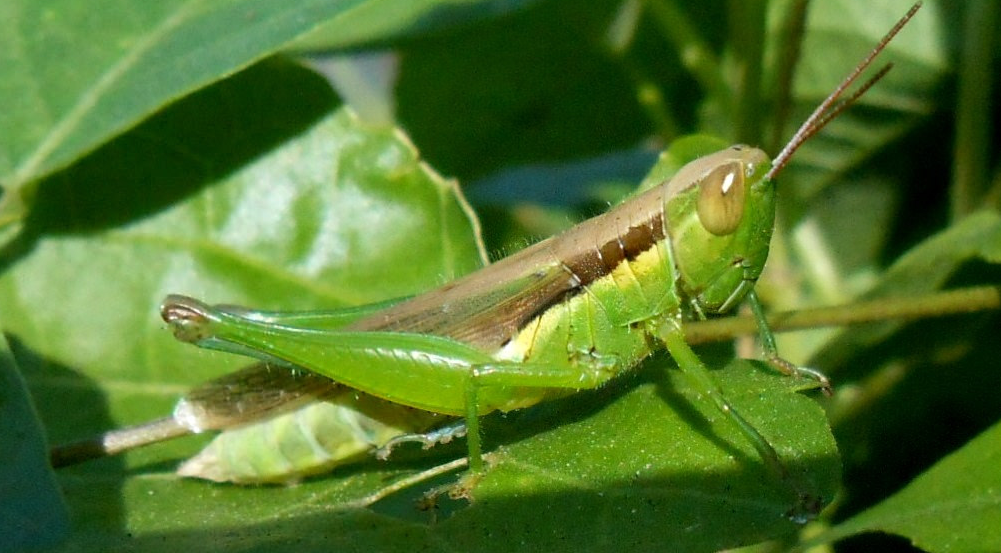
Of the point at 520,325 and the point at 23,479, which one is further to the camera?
the point at 520,325

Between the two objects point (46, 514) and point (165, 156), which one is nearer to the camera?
point (46, 514)

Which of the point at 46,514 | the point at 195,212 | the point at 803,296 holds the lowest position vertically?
the point at 803,296

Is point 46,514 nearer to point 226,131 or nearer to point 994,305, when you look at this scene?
point 226,131

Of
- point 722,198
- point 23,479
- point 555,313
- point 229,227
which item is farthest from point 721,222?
point 23,479

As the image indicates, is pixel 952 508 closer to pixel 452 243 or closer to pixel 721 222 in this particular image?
pixel 721 222

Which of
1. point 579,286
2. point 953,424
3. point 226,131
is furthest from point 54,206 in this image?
point 953,424

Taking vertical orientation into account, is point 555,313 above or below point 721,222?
below

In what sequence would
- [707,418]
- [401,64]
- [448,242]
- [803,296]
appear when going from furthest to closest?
1. [401,64]
2. [803,296]
3. [448,242]
4. [707,418]
